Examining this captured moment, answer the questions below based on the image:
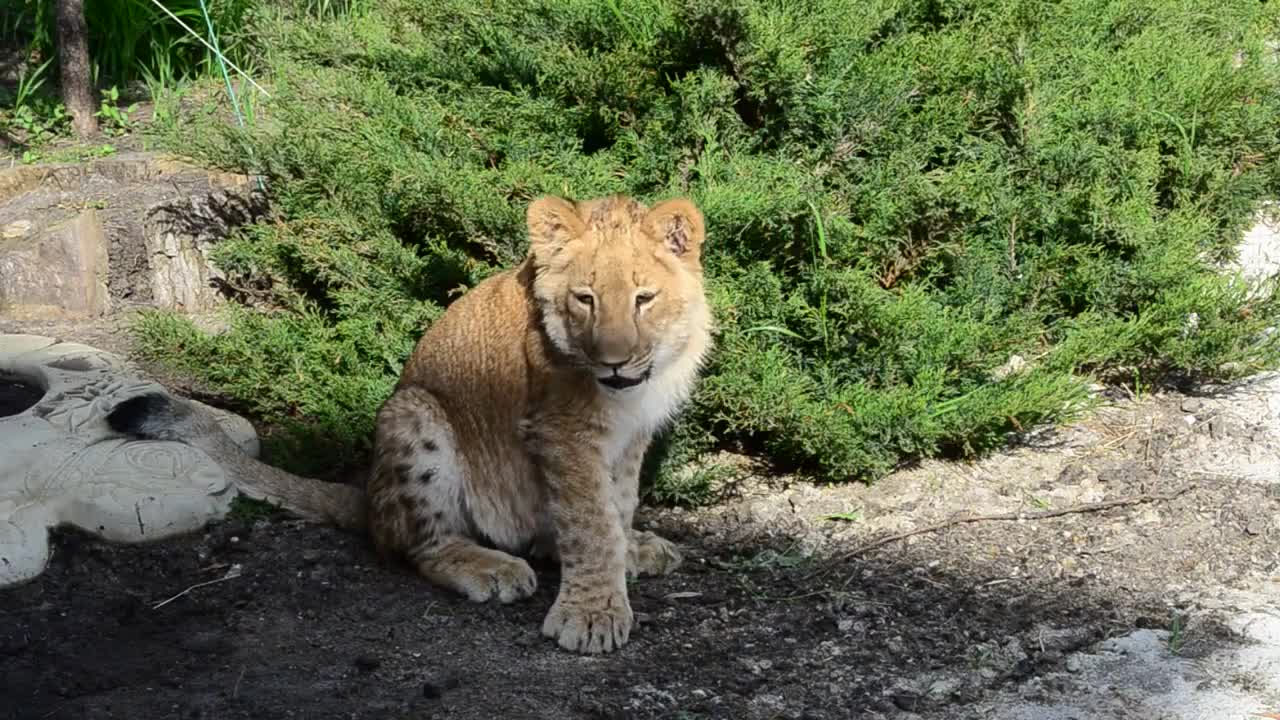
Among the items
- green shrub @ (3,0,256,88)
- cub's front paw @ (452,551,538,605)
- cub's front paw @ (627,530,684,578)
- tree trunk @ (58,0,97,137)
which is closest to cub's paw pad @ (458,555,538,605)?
cub's front paw @ (452,551,538,605)

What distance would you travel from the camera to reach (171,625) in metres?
4.94

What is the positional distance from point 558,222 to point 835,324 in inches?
68.1

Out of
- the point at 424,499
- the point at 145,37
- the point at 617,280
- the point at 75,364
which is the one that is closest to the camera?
the point at 617,280

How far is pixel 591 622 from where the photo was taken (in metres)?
4.90

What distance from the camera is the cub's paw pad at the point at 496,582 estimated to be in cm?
523

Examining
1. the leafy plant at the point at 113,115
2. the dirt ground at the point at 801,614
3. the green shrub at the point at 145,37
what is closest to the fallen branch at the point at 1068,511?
the dirt ground at the point at 801,614

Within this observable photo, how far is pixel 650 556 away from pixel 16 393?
9.71 ft

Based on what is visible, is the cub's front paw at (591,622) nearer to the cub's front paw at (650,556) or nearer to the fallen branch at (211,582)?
the cub's front paw at (650,556)

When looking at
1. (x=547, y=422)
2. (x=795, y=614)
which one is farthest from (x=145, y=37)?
(x=795, y=614)

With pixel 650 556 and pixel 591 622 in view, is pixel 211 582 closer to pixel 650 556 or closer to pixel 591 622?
pixel 591 622

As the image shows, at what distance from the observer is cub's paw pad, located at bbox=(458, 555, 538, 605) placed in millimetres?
5234

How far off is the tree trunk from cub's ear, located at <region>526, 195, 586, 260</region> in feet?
15.9

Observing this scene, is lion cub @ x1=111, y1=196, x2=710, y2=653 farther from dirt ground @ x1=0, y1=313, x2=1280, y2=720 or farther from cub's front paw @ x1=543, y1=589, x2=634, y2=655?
dirt ground @ x1=0, y1=313, x2=1280, y2=720

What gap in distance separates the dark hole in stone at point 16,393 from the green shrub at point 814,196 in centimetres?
74
